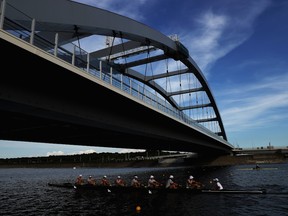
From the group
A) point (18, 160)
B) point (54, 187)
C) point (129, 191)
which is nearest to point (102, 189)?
point (129, 191)

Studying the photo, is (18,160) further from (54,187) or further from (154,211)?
(154,211)

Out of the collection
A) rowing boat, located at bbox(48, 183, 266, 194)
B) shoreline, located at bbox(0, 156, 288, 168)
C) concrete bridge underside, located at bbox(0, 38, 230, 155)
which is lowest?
rowing boat, located at bbox(48, 183, 266, 194)

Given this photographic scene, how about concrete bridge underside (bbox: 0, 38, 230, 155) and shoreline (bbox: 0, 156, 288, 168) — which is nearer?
concrete bridge underside (bbox: 0, 38, 230, 155)

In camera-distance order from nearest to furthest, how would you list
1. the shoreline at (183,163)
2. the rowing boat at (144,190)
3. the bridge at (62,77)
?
the bridge at (62,77) → the rowing boat at (144,190) → the shoreline at (183,163)

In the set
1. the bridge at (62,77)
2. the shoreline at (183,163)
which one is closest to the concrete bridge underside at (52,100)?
the bridge at (62,77)

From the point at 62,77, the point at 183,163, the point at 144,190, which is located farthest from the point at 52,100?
the point at 183,163

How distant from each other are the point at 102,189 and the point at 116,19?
1804 centimetres

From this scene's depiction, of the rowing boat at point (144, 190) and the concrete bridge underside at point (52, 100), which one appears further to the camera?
the rowing boat at point (144, 190)

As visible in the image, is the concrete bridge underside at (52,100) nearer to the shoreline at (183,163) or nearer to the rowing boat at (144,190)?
the rowing boat at (144,190)

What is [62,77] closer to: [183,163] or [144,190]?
[144,190]

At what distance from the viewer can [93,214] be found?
61.6 feet

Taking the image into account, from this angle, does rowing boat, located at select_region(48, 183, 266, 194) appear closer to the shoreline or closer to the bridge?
the bridge

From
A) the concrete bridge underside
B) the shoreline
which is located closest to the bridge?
the concrete bridge underside

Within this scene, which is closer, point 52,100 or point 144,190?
point 52,100
